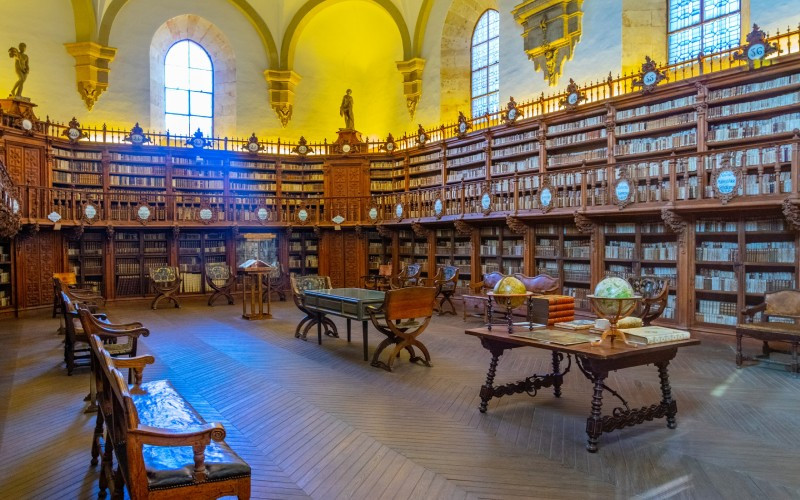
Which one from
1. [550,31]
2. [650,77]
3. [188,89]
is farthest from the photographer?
[188,89]

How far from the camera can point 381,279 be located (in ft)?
39.1

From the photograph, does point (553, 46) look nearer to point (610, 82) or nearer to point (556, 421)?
point (610, 82)

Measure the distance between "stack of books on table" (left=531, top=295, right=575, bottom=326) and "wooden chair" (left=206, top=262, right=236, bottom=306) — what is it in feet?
28.1

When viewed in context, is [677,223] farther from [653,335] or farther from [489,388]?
[489,388]

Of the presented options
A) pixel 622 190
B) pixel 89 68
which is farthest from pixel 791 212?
pixel 89 68

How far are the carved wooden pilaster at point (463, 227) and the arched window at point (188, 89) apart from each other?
834 centimetres

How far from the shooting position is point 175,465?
6.71 feet

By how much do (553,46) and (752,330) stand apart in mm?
7725

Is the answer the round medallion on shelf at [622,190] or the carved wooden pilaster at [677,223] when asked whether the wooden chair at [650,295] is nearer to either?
the carved wooden pilaster at [677,223]

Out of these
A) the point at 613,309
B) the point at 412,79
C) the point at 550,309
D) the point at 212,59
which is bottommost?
the point at 550,309

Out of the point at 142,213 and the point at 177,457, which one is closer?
the point at 177,457

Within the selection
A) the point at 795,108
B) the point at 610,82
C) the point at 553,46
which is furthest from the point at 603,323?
the point at 553,46

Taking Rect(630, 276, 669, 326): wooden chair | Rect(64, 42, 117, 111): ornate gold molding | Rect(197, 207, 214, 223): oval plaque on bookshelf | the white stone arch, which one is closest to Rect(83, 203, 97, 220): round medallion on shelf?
Rect(197, 207, 214, 223): oval plaque on bookshelf

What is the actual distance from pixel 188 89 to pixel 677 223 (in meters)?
13.2
